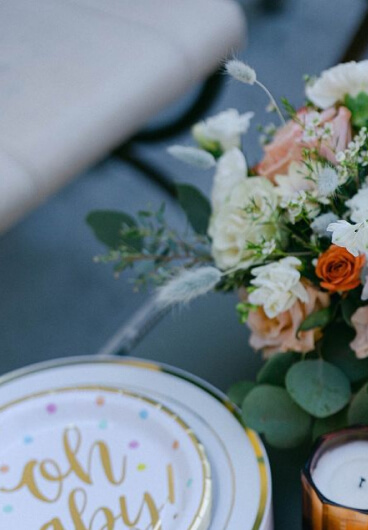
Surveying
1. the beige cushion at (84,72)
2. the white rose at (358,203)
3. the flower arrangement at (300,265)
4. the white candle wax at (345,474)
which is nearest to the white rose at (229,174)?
the flower arrangement at (300,265)

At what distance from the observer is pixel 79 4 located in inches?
45.5

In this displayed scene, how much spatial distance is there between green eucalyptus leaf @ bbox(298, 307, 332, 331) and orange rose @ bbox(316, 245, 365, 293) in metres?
0.04

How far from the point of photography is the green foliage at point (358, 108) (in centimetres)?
56

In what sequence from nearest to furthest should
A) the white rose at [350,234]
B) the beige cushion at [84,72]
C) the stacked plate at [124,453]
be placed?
the white rose at [350,234] → the stacked plate at [124,453] → the beige cushion at [84,72]

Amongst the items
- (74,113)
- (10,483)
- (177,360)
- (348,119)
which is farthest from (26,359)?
(348,119)

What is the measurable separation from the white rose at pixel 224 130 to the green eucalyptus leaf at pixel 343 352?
0.60ft

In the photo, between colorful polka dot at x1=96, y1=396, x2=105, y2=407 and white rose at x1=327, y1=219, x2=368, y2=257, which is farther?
colorful polka dot at x1=96, y1=396, x2=105, y2=407

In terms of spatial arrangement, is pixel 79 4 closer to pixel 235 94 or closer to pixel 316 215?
pixel 235 94

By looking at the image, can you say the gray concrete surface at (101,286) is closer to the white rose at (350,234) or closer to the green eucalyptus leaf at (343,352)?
the green eucalyptus leaf at (343,352)

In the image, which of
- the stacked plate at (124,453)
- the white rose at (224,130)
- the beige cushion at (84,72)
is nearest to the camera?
the stacked plate at (124,453)

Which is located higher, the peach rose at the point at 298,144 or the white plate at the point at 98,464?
the peach rose at the point at 298,144

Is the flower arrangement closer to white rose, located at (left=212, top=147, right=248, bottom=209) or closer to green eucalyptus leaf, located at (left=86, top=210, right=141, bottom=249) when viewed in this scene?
white rose, located at (left=212, top=147, right=248, bottom=209)

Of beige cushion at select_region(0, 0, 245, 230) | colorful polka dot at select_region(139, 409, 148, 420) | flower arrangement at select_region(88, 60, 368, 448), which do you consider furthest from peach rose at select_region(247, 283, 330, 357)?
beige cushion at select_region(0, 0, 245, 230)

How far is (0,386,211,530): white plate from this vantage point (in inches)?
20.3
